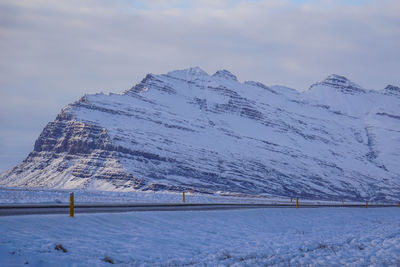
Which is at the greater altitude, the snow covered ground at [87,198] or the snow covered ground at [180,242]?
the snow covered ground at [87,198]

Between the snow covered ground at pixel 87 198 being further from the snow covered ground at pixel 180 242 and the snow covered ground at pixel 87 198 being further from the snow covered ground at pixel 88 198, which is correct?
the snow covered ground at pixel 180 242

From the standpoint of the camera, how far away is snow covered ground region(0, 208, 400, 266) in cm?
1495

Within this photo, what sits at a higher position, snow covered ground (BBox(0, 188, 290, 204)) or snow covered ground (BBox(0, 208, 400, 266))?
snow covered ground (BBox(0, 188, 290, 204))

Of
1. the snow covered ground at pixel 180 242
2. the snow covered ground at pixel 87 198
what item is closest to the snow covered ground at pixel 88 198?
the snow covered ground at pixel 87 198

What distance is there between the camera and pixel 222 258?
16.2 meters

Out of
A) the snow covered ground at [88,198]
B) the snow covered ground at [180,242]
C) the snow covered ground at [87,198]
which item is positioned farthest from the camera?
the snow covered ground at [87,198]

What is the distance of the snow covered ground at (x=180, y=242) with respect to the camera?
1495 cm

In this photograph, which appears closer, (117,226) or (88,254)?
(88,254)

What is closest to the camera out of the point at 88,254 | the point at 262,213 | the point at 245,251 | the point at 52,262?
the point at 52,262

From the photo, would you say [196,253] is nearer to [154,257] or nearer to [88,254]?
[154,257]

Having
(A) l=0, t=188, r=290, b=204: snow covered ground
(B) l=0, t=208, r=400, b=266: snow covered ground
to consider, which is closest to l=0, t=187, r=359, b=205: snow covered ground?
(A) l=0, t=188, r=290, b=204: snow covered ground

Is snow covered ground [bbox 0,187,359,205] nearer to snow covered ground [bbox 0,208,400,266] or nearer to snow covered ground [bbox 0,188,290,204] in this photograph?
snow covered ground [bbox 0,188,290,204]

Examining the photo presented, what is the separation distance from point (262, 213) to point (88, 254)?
16.7m

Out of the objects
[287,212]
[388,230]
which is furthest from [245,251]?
[287,212]
